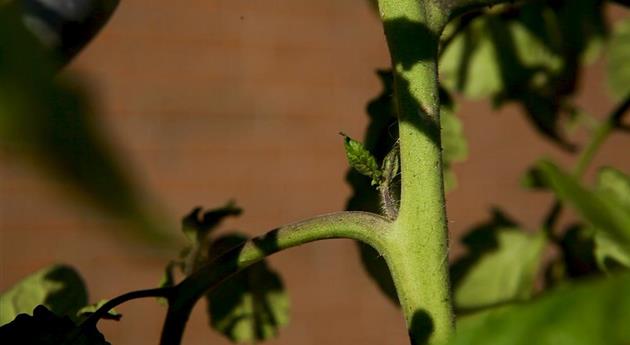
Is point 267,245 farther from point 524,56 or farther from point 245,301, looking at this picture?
point 524,56

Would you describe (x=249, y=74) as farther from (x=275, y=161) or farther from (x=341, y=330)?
(x=341, y=330)

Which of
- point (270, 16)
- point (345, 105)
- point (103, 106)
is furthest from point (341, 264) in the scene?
point (103, 106)

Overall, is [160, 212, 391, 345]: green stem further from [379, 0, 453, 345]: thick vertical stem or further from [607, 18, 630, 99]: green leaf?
[607, 18, 630, 99]: green leaf

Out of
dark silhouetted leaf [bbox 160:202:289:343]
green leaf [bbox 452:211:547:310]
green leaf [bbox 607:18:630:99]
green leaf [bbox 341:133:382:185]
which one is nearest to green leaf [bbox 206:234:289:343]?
dark silhouetted leaf [bbox 160:202:289:343]

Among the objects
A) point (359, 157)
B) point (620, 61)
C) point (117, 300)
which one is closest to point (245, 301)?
point (117, 300)

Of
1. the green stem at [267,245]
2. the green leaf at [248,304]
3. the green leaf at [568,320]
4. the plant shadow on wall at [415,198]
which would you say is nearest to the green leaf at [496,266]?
the plant shadow on wall at [415,198]

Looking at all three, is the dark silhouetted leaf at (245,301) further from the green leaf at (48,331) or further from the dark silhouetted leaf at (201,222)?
the green leaf at (48,331)

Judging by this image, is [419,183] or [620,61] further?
[620,61]
